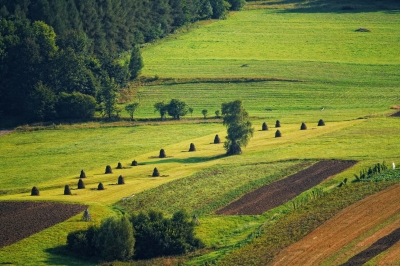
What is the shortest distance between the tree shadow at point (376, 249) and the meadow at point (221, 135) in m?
9.86

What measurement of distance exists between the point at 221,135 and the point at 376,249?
56.9 metres

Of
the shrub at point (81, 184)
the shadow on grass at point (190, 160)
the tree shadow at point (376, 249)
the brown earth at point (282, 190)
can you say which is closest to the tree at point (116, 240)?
the brown earth at point (282, 190)

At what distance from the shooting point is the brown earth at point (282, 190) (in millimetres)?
87750

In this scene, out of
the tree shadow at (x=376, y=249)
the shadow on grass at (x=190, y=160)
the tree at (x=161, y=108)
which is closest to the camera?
the tree shadow at (x=376, y=249)

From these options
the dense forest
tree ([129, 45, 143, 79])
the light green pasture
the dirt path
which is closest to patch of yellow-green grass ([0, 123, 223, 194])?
the dense forest

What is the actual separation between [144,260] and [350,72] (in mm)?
95979

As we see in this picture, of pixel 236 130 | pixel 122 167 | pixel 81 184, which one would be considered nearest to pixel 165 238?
pixel 81 184

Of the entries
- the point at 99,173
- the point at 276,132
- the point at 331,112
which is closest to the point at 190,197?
the point at 99,173

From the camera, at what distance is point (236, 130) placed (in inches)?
4461

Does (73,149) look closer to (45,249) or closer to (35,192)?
(35,192)

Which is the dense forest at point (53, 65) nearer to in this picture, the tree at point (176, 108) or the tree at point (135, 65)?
the tree at point (135, 65)

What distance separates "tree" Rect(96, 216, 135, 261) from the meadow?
1538mm

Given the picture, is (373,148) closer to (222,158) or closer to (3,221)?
(222,158)

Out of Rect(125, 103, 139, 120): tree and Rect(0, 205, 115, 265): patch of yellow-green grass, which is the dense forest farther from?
Rect(0, 205, 115, 265): patch of yellow-green grass
